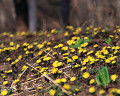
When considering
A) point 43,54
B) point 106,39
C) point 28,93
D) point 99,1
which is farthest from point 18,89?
point 99,1

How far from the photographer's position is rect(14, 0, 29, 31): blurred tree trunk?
30.9 feet

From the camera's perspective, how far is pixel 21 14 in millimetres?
9617

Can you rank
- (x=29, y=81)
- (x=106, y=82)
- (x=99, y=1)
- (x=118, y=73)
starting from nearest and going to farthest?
(x=106, y=82), (x=118, y=73), (x=29, y=81), (x=99, y=1)

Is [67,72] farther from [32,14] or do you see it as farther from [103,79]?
[32,14]

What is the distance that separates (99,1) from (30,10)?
413 cm

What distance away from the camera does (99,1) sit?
10.3 m

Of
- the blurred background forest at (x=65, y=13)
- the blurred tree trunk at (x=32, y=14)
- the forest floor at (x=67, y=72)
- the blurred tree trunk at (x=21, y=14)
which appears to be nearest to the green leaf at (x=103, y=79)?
the forest floor at (x=67, y=72)

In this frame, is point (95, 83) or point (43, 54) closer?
point (95, 83)

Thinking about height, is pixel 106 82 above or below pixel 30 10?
below

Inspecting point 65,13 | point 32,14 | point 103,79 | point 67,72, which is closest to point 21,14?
point 32,14

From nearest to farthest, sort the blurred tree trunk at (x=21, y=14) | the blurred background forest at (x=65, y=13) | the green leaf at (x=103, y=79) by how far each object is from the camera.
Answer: the green leaf at (x=103, y=79) → the blurred background forest at (x=65, y=13) → the blurred tree trunk at (x=21, y=14)

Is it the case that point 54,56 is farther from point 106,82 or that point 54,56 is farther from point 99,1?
point 99,1

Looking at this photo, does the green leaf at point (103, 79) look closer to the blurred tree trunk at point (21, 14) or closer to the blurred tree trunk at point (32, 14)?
the blurred tree trunk at point (21, 14)

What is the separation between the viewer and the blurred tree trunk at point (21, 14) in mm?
9406
